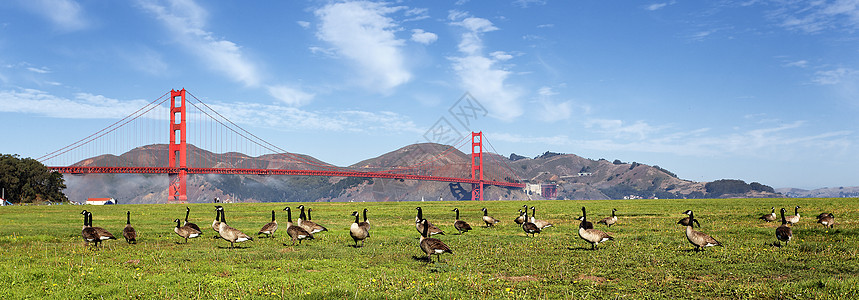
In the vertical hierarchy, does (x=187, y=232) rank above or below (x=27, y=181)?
below

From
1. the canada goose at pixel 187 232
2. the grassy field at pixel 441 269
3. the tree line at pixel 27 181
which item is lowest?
the grassy field at pixel 441 269

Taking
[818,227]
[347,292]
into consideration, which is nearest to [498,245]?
[347,292]

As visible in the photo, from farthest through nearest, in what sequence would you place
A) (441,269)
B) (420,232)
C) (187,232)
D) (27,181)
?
(27,181), (187,232), (420,232), (441,269)

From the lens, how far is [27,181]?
10438cm

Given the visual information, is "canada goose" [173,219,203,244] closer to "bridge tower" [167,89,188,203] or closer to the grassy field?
the grassy field

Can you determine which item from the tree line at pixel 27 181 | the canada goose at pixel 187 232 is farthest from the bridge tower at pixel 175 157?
the canada goose at pixel 187 232

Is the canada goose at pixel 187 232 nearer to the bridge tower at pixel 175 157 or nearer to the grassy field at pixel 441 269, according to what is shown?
the grassy field at pixel 441 269

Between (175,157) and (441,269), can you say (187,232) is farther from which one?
(175,157)

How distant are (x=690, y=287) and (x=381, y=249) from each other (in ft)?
37.2

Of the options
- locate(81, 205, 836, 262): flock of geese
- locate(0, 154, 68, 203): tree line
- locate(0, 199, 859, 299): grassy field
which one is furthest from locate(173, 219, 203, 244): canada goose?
locate(0, 154, 68, 203): tree line

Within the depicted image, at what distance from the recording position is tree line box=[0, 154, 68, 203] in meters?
100

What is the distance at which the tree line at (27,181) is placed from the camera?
100 metres

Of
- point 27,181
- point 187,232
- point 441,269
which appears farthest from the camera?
point 27,181

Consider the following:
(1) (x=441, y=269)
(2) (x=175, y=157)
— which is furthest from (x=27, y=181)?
(1) (x=441, y=269)
